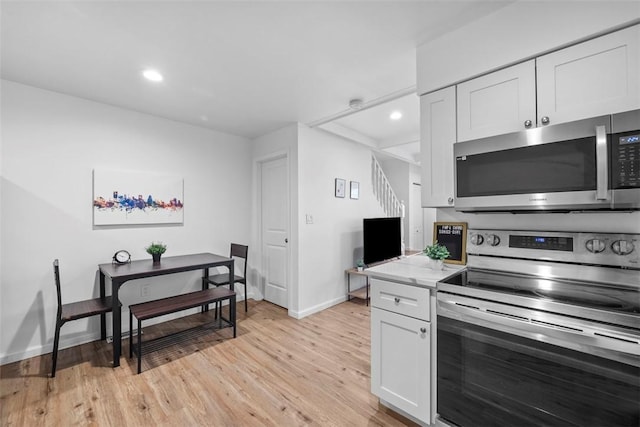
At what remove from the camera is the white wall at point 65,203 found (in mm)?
2434

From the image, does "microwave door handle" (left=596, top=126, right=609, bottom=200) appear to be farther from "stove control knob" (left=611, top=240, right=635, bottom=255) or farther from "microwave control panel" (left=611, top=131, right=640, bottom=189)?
"stove control knob" (left=611, top=240, right=635, bottom=255)

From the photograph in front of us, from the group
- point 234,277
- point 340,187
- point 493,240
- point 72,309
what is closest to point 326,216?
point 340,187

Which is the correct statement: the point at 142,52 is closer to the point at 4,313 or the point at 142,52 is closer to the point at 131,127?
the point at 131,127

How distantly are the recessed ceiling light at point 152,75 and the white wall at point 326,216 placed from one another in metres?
1.61

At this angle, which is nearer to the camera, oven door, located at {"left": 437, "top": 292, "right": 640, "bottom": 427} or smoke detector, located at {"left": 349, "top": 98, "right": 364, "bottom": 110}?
oven door, located at {"left": 437, "top": 292, "right": 640, "bottom": 427}

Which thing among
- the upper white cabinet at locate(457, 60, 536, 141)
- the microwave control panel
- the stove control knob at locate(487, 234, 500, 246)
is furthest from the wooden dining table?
the microwave control panel

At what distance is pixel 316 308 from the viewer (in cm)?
367

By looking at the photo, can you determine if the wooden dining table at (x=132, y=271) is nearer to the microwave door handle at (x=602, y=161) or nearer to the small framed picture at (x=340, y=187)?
the small framed picture at (x=340, y=187)

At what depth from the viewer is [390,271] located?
177cm

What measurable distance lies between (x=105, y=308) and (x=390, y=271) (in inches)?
99.0

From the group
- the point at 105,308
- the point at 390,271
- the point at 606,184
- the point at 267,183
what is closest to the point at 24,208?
the point at 105,308

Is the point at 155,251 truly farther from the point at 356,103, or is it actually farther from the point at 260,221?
the point at 356,103

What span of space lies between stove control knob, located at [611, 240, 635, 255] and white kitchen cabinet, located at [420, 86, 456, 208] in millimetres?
810

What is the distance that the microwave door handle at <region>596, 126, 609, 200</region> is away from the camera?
4.06 feet
